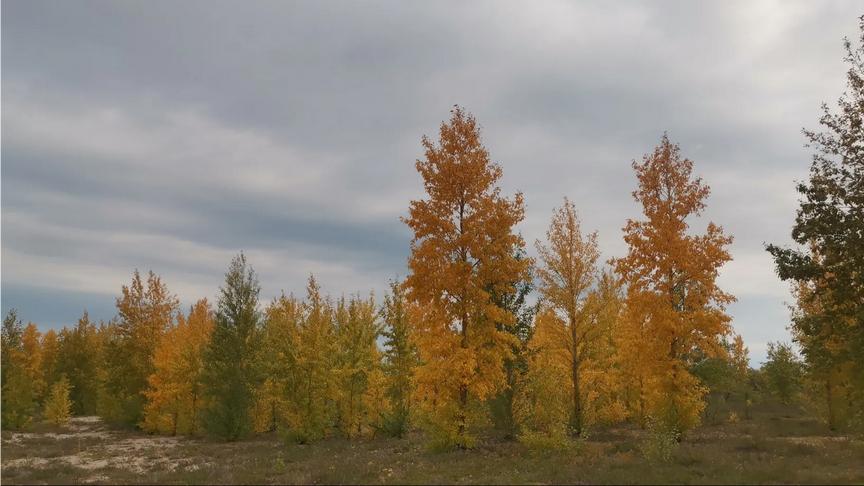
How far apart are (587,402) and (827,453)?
1117 centimetres

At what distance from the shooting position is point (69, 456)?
28.0m

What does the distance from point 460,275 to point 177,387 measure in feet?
99.1

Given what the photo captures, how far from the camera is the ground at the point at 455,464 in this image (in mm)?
17125

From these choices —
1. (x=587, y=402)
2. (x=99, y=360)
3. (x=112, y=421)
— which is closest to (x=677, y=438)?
A: (x=587, y=402)

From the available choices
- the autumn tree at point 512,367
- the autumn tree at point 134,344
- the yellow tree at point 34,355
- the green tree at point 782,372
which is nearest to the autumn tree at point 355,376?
the autumn tree at point 512,367

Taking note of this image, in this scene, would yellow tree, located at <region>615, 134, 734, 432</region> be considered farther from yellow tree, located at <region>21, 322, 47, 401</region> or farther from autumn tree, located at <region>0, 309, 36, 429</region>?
yellow tree, located at <region>21, 322, 47, 401</region>

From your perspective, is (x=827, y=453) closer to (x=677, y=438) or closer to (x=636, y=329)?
(x=677, y=438)

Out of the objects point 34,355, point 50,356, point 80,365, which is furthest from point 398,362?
point 50,356

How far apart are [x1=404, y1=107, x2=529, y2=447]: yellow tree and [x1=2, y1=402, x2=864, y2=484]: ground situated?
247 centimetres

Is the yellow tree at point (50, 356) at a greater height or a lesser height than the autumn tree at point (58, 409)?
greater

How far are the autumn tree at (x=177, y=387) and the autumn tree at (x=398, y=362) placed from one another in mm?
A: 15203

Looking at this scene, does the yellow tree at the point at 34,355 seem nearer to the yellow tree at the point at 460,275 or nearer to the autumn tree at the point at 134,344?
the autumn tree at the point at 134,344

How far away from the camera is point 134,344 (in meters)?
50.5

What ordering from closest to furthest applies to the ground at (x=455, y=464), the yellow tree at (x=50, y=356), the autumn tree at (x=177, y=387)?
1. the ground at (x=455, y=464)
2. the autumn tree at (x=177, y=387)
3. the yellow tree at (x=50, y=356)
